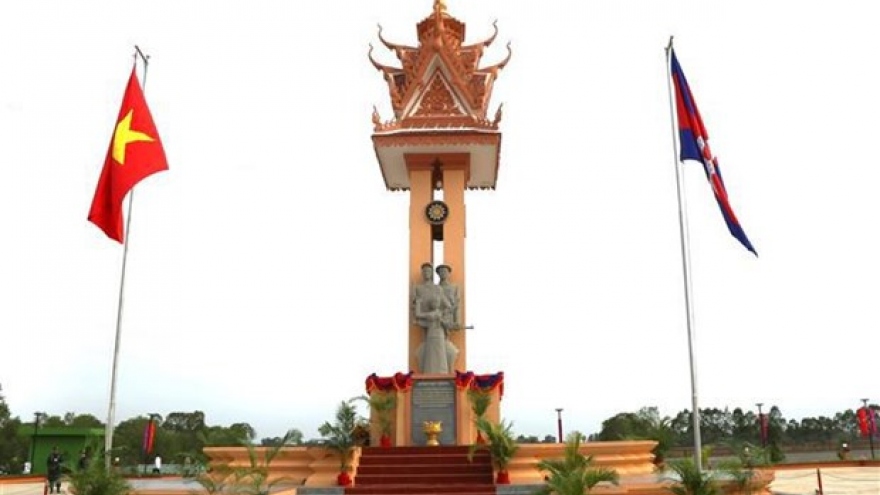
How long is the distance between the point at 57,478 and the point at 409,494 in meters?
9.52

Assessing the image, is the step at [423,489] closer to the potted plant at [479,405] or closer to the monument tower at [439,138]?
the potted plant at [479,405]

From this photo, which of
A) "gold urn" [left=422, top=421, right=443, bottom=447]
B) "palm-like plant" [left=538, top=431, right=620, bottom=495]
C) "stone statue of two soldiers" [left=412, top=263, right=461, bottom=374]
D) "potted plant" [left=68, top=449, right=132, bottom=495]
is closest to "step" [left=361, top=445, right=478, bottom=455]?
"gold urn" [left=422, top=421, right=443, bottom=447]

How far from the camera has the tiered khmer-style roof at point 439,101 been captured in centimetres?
1509

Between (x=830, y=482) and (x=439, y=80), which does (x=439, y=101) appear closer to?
(x=439, y=80)

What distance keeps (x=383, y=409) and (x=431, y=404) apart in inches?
35.7

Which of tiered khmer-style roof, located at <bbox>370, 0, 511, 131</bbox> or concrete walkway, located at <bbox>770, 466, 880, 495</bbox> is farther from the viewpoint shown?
tiered khmer-style roof, located at <bbox>370, 0, 511, 131</bbox>

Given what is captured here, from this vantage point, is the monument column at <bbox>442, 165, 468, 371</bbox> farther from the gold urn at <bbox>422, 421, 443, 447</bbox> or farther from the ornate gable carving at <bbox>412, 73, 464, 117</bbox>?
the gold urn at <bbox>422, 421, 443, 447</bbox>

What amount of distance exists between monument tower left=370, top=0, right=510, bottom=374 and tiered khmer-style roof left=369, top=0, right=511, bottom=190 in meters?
0.02

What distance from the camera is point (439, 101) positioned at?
15.8m

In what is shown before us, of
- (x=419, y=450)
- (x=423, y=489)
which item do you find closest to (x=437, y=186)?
(x=419, y=450)

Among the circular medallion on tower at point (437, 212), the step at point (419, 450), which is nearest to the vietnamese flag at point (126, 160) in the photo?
the step at point (419, 450)

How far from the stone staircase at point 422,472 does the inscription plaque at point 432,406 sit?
4.36 feet

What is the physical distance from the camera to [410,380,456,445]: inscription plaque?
12.8 meters

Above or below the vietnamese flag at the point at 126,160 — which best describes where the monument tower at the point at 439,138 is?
above
